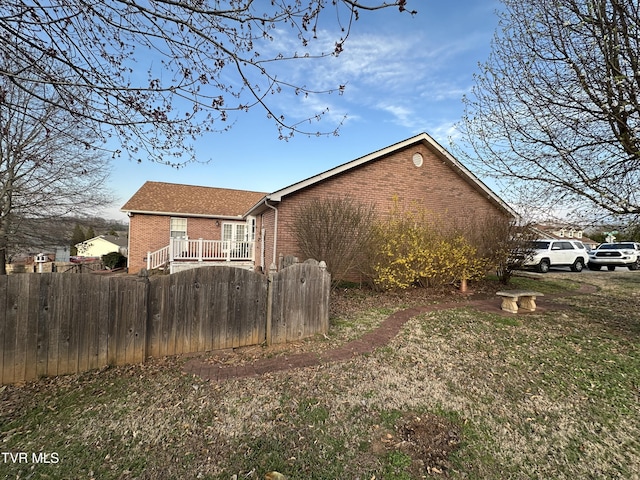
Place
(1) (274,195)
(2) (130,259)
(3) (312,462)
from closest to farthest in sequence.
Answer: (3) (312,462) < (1) (274,195) < (2) (130,259)

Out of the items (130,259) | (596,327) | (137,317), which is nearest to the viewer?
(137,317)

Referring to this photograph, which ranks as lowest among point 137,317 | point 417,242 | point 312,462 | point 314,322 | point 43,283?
point 312,462

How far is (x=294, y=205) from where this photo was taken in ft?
38.2

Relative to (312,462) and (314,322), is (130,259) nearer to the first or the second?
(314,322)

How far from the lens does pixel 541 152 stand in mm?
6062

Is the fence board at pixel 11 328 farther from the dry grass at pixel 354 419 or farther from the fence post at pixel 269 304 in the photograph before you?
the fence post at pixel 269 304

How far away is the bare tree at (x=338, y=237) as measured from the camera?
947 centimetres

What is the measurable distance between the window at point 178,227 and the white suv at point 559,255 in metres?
21.1

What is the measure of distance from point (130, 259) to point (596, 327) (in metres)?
20.8

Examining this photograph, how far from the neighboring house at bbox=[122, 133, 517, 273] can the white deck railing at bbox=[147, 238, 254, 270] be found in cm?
4

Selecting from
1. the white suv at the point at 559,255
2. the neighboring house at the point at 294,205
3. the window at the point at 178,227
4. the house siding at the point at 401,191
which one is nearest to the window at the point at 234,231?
the neighboring house at the point at 294,205

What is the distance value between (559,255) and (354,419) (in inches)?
833

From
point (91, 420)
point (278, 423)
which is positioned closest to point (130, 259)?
point (91, 420)

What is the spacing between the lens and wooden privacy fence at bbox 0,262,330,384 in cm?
375
